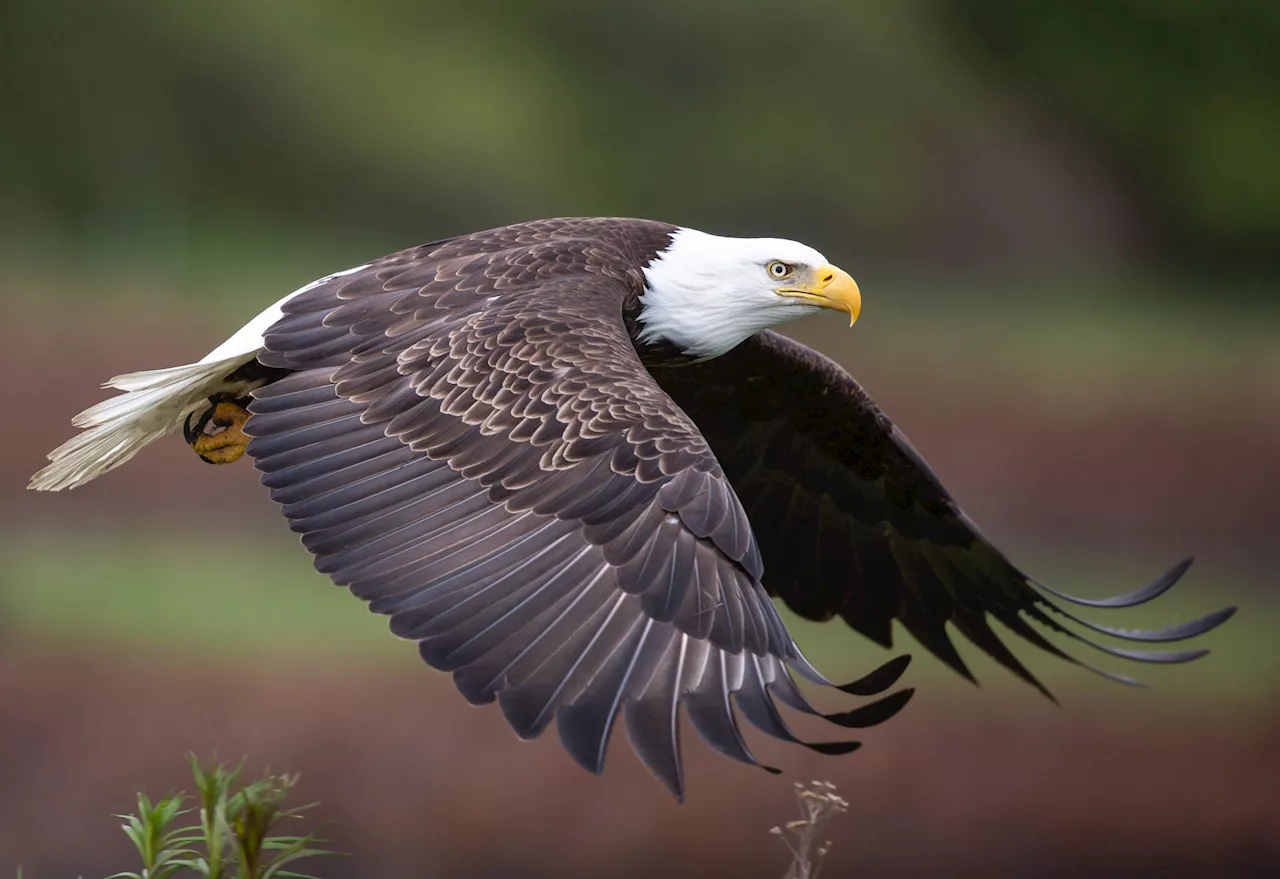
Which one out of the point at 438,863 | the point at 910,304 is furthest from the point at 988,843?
the point at 910,304

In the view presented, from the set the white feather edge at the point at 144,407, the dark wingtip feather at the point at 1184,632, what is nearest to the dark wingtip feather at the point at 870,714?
the dark wingtip feather at the point at 1184,632

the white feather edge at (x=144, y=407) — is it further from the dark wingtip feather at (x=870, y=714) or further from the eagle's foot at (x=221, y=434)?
the dark wingtip feather at (x=870, y=714)

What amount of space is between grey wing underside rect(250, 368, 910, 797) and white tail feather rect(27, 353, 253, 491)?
1.45 feet

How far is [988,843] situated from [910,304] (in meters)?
6.53

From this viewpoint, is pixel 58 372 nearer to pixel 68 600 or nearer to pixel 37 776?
pixel 68 600

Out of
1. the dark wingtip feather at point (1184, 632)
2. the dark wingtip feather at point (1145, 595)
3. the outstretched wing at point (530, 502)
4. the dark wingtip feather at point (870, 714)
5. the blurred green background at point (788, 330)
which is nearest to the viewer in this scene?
the dark wingtip feather at point (870, 714)

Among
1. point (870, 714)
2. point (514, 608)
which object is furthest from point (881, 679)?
point (514, 608)

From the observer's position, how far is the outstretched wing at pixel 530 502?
2.73 metres

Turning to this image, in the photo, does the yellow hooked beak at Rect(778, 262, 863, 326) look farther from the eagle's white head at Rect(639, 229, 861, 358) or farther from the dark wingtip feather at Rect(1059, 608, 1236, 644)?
the dark wingtip feather at Rect(1059, 608, 1236, 644)

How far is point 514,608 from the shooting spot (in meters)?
2.85

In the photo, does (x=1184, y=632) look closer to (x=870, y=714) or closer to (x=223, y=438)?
(x=870, y=714)

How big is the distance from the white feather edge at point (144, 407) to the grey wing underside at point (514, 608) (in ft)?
1.33

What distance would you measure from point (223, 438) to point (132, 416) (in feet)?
0.72

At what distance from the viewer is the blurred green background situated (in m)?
6.68
